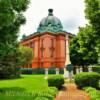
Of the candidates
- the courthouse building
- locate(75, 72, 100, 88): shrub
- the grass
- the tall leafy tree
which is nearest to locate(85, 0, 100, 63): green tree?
the tall leafy tree

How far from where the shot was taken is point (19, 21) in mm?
22984

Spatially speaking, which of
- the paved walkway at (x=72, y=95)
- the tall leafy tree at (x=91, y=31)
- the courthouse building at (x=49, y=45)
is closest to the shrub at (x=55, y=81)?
the paved walkway at (x=72, y=95)

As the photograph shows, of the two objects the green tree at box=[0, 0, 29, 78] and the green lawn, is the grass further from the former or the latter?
the green tree at box=[0, 0, 29, 78]

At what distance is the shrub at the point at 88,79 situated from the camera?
2409cm

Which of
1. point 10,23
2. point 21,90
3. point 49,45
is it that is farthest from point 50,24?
point 10,23

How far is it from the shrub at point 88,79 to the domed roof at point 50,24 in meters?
54.5

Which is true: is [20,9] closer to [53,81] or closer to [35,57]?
[53,81]

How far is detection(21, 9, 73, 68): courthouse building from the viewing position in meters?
Result: 77.6

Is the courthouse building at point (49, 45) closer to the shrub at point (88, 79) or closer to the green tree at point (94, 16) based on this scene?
the shrub at point (88, 79)

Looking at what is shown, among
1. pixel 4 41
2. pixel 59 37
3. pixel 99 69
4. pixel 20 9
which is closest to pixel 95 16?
pixel 20 9

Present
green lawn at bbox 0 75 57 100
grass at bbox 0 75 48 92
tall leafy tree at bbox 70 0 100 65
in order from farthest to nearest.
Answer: grass at bbox 0 75 48 92, tall leafy tree at bbox 70 0 100 65, green lawn at bbox 0 75 57 100

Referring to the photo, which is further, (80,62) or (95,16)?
(80,62)

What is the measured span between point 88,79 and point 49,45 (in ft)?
178

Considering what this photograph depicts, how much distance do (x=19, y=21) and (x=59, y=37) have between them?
56131mm
